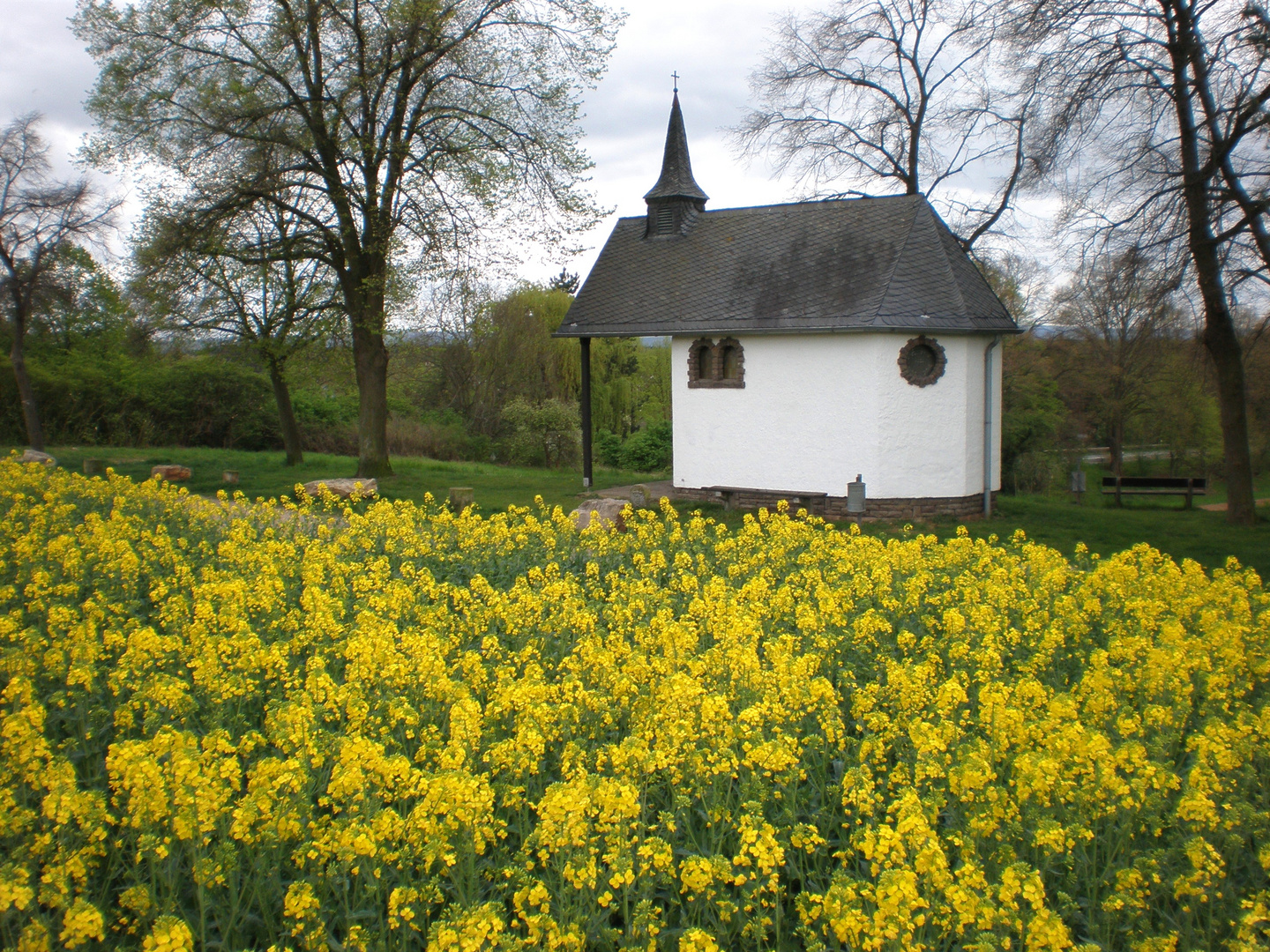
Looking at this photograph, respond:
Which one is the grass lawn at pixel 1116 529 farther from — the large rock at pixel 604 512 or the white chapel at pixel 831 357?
the large rock at pixel 604 512

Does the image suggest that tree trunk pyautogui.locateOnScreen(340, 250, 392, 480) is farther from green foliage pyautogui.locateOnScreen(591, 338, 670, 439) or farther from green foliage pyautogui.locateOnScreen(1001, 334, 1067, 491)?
green foliage pyautogui.locateOnScreen(591, 338, 670, 439)

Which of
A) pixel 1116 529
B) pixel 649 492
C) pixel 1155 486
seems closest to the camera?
pixel 1116 529

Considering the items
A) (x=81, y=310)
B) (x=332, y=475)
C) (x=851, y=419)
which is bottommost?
(x=332, y=475)

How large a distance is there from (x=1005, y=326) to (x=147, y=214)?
18049 millimetres

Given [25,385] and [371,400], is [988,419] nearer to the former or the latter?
[371,400]

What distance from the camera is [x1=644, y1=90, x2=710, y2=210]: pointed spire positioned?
21.7 m

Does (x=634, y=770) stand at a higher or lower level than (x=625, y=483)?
lower

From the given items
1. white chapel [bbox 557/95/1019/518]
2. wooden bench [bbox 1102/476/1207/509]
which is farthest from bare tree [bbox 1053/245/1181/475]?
white chapel [bbox 557/95/1019/518]

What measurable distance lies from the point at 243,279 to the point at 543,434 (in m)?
14.9

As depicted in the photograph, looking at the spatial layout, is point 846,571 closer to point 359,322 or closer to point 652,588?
point 652,588

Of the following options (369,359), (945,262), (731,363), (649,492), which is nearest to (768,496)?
(649,492)

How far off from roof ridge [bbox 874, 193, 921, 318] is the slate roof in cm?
2

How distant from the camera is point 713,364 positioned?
19312 mm

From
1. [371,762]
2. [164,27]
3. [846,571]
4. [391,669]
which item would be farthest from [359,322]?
[371,762]
